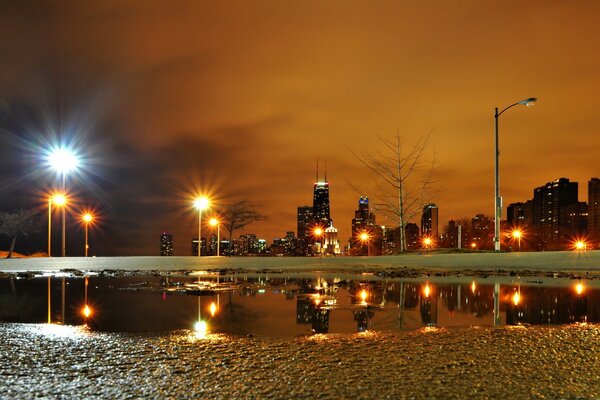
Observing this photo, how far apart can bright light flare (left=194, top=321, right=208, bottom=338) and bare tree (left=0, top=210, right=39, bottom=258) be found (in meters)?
36.8

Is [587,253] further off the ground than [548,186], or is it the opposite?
[548,186]

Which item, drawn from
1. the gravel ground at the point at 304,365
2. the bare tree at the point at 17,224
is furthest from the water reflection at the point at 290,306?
the bare tree at the point at 17,224

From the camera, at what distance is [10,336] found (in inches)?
216

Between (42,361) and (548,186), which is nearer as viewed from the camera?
(42,361)

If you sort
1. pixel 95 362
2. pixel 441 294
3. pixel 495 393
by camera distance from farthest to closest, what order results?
pixel 441 294 → pixel 95 362 → pixel 495 393

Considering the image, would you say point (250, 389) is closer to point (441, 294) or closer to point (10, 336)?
point (10, 336)

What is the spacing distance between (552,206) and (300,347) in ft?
511

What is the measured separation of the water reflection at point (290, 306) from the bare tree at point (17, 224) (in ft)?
99.8

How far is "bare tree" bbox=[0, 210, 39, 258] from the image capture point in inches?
1528

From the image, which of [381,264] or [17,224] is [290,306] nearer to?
[381,264]

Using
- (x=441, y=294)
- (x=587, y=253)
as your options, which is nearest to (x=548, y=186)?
(x=587, y=253)

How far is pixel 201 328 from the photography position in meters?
5.95

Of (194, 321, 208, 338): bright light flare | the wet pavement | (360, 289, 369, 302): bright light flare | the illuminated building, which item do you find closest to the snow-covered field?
(360, 289, 369, 302): bright light flare

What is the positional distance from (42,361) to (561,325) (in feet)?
19.0
